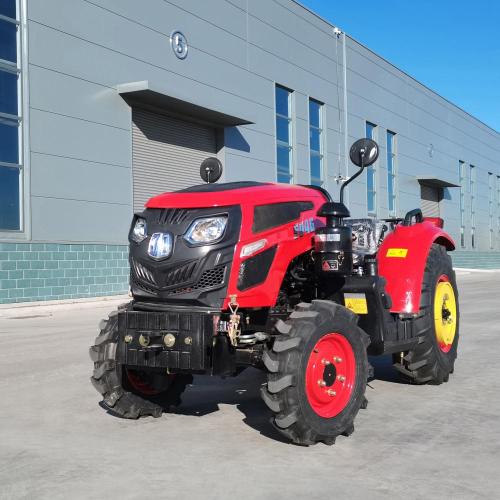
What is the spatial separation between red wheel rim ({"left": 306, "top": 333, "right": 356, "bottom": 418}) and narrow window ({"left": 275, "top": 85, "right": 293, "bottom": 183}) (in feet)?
67.8

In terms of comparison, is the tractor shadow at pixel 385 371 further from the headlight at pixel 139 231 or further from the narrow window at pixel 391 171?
the narrow window at pixel 391 171

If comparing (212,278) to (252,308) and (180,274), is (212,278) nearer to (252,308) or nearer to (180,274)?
(180,274)

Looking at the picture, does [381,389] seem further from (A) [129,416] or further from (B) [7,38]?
(B) [7,38]

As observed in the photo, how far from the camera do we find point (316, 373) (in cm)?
421

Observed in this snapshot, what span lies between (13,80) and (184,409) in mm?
12716

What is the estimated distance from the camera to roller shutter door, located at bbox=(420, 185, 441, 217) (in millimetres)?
38625

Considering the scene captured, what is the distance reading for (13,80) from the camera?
51.5ft

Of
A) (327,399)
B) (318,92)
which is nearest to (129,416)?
(327,399)

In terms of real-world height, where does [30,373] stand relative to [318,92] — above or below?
below

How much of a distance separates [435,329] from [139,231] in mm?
2776

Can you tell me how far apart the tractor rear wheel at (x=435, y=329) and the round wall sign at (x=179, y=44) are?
15667 mm

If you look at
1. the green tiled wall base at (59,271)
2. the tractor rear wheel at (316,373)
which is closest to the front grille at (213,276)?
the tractor rear wheel at (316,373)

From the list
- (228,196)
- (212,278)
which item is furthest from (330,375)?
(228,196)

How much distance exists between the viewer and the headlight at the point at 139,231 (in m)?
4.56
